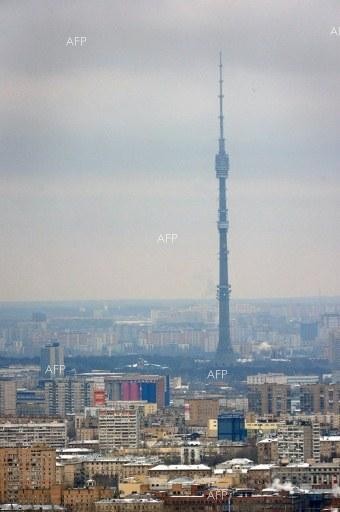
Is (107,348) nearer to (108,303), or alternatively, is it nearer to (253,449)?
(108,303)


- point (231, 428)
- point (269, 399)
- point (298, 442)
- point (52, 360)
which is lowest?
point (298, 442)

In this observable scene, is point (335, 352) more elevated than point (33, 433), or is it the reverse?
point (335, 352)

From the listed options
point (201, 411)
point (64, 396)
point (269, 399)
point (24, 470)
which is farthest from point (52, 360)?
point (24, 470)

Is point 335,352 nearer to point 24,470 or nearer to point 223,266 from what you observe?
point 223,266

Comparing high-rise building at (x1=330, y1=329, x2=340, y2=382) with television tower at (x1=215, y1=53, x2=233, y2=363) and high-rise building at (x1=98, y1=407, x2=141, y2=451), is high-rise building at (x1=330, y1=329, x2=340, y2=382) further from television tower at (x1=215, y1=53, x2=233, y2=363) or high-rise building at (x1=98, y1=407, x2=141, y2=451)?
high-rise building at (x1=98, y1=407, x2=141, y2=451)

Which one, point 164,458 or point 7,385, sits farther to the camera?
point 7,385

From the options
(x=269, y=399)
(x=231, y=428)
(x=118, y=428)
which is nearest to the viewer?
(x=231, y=428)

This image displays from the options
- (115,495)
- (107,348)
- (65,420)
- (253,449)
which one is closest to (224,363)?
(107,348)
